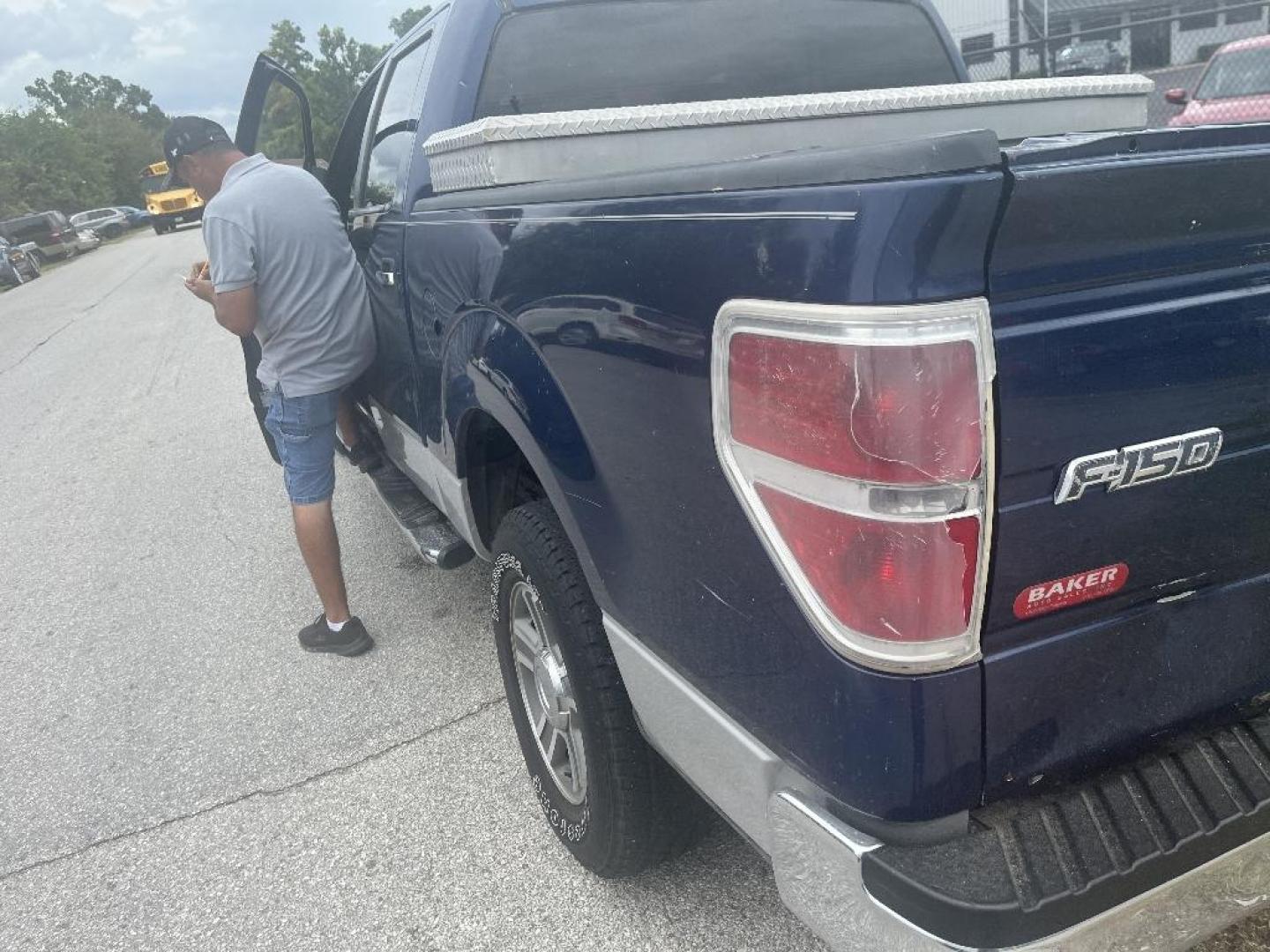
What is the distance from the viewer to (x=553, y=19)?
3.04m

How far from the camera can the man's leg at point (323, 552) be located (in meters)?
3.65

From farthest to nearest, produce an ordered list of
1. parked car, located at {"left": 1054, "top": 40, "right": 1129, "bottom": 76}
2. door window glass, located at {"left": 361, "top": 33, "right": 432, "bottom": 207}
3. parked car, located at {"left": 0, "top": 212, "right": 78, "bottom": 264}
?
1. parked car, located at {"left": 0, "top": 212, "right": 78, "bottom": 264}
2. parked car, located at {"left": 1054, "top": 40, "right": 1129, "bottom": 76}
3. door window glass, located at {"left": 361, "top": 33, "right": 432, "bottom": 207}

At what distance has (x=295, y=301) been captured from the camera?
342 centimetres

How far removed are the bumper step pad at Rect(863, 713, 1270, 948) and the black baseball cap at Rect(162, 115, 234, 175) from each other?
3.38 m

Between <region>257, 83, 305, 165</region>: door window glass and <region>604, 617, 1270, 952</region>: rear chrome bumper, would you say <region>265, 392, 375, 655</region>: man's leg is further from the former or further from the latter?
<region>257, 83, 305, 165</region>: door window glass

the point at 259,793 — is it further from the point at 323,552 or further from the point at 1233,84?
the point at 1233,84

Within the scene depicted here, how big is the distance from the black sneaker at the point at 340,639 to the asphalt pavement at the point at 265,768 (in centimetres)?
6

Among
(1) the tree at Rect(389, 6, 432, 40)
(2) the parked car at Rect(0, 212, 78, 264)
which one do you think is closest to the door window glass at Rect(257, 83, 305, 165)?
(1) the tree at Rect(389, 6, 432, 40)

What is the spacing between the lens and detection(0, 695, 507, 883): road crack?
2.77 metres

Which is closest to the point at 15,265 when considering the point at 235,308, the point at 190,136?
the point at 190,136

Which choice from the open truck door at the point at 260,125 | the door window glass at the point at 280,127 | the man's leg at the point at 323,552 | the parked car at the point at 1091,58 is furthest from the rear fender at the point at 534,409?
the parked car at the point at 1091,58

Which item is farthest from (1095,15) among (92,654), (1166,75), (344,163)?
(92,654)

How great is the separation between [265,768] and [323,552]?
89cm

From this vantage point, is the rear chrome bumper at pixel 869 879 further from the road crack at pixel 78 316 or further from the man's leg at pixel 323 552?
the road crack at pixel 78 316
